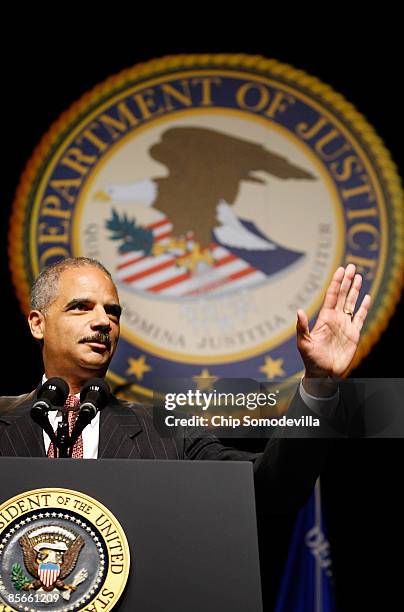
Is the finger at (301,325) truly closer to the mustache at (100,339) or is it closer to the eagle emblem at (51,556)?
the mustache at (100,339)

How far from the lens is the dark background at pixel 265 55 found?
3.56 meters

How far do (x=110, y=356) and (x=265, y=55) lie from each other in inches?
80.5

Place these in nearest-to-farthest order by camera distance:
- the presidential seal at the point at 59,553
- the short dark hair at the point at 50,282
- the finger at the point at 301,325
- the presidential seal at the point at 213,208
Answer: the presidential seal at the point at 59,553, the finger at the point at 301,325, the short dark hair at the point at 50,282, the presidential seal at the point at 213,208

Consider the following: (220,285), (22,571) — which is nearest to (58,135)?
(220,285)

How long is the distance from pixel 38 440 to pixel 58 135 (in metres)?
2.00

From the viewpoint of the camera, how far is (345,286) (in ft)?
7.19

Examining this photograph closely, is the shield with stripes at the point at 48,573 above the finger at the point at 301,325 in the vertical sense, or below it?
below

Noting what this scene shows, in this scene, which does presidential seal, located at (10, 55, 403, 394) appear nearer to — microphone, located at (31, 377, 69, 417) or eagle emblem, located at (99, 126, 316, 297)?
Answer: eagle emblem, located at (99, 126, 316, 297)

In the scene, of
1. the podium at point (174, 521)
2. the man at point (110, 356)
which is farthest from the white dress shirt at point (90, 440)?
the podium at point (174, 521)

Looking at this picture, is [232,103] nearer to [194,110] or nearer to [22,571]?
[194,110]

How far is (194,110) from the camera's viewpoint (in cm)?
392

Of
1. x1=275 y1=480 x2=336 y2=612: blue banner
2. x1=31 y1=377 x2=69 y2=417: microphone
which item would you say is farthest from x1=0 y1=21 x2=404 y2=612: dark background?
x1=31 y1=377 x2=69 y2=417: microphone

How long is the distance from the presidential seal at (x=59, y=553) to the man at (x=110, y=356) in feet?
1.49

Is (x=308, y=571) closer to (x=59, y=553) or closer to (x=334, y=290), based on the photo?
(x=334, y=290)
